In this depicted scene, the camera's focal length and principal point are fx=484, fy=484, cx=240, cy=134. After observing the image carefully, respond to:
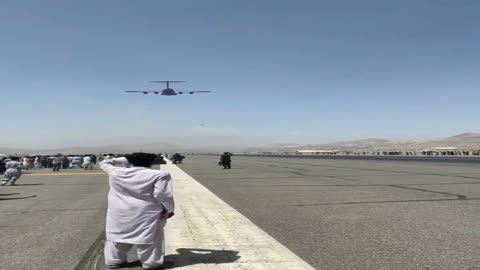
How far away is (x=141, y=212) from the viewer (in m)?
6.43

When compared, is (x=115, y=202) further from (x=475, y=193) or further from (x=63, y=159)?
(x=63, y=159)

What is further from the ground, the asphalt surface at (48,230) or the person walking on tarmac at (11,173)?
the person walking on tarmac at (11,173)

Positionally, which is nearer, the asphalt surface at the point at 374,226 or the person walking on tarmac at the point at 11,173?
the asphalt surface at the point at 374,226

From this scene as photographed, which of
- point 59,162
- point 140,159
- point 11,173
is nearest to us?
point 140,159

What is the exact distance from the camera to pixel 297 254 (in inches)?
293

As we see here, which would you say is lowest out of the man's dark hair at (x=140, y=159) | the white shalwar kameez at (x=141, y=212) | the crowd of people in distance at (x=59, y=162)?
the white shalwar kameez at (x=141, y=212)

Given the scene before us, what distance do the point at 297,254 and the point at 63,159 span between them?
167 feet

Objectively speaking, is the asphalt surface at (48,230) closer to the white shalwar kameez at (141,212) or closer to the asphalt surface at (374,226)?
the white shalwar kameez at (141,212)

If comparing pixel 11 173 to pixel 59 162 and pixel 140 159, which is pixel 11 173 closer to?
pixel 140 159

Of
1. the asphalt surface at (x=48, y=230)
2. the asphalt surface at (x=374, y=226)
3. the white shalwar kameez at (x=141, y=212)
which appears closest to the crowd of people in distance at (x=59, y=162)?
the asphalt surface at (x=48, y=230)

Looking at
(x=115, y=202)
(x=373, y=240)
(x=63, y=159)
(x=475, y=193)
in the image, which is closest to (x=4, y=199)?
(x=115, y=202)

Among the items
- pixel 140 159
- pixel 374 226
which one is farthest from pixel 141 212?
pixel 374 226

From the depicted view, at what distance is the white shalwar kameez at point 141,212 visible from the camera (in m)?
6.39

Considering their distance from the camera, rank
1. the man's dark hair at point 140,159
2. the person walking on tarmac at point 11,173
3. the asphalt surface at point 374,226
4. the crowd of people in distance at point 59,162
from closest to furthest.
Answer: the man's dark hair at point 140,159 < the asphalt surface at point 374,226 < the person walking on tarmac at point 11,173 < the crowd of people in distance at point 59,162
